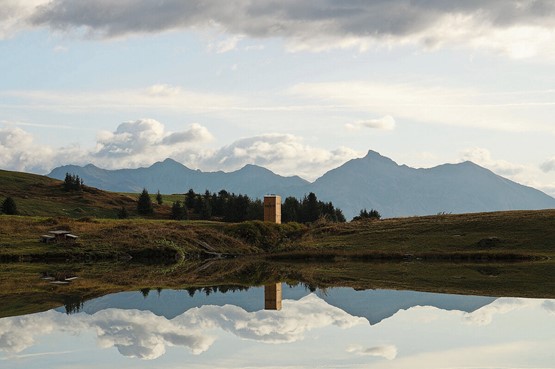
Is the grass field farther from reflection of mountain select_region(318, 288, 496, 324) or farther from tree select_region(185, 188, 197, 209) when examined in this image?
tree select_region(185, 188, 197, 209)

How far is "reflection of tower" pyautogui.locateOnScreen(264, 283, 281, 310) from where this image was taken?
4112cm

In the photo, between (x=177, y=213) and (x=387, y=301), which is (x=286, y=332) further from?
(x=177, y=213)

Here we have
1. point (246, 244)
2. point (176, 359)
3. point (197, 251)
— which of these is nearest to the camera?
point (176, 359)

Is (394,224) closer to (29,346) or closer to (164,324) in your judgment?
(164,324)

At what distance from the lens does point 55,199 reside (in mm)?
147000

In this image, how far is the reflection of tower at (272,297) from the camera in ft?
135

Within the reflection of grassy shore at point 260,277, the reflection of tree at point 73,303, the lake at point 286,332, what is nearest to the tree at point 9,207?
the reflection of grassy shore at point 260,277

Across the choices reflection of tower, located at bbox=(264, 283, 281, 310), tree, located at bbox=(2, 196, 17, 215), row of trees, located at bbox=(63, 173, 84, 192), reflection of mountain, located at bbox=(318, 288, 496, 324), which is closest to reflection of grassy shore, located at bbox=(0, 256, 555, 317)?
A: reflection of mountain, located at bbox=(318, 288, 496, 324)

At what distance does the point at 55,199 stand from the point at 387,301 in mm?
115472

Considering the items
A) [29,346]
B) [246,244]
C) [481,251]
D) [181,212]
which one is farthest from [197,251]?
[29,346]

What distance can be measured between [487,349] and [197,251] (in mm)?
67544

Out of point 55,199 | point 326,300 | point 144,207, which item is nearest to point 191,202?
point 144,207

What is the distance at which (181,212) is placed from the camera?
14000 cm

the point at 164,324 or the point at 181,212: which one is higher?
the point at 181,212
